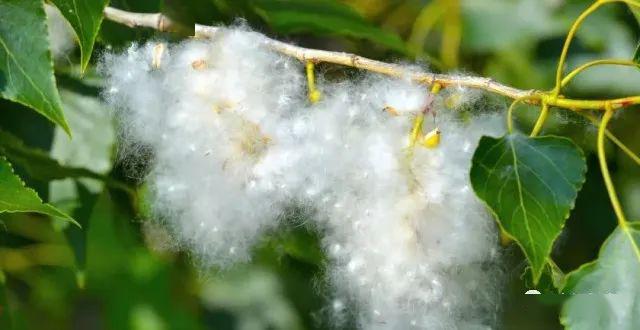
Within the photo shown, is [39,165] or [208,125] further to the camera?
[39,165]

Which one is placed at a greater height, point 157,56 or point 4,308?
point 157,56

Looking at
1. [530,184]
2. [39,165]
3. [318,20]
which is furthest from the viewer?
[318,20]

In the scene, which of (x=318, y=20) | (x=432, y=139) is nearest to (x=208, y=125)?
(x=432, y=139)

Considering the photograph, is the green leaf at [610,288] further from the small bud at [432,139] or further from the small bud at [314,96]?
the small bud at [314,96]

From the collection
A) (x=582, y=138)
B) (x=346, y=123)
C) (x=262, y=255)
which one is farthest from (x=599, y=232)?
(x=346, y=123)

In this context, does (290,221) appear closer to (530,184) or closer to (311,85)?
(311,85)

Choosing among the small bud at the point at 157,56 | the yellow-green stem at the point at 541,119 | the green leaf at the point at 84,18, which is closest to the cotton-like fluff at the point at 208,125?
the small bud at the point at 157,56
